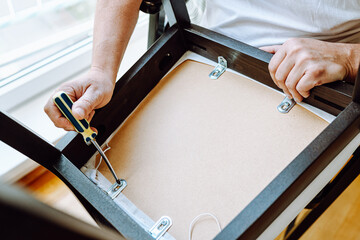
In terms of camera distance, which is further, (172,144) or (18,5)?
(18,5)

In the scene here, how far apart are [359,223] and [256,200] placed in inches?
33.8

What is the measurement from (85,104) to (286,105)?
363 mm

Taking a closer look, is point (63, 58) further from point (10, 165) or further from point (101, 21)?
point (101, 21)

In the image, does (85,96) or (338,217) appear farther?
(338,217)

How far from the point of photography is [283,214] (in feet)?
1.72

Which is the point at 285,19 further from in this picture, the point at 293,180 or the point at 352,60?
the point at 293,180

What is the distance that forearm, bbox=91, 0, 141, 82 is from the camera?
30.4 inches

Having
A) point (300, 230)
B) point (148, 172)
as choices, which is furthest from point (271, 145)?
point (300, 230)

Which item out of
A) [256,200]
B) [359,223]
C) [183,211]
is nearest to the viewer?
[256,200]

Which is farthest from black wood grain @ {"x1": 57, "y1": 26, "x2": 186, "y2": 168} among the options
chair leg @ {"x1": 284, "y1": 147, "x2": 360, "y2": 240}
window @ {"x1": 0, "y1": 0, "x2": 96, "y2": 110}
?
window @ {"x1": 0, "y1": 0, "x2": 96, "y2": 110}

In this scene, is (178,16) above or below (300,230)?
above

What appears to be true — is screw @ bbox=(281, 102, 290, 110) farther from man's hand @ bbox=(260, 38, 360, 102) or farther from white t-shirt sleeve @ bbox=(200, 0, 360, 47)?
white t-shirt sleeve @ bbox=(200, 0, 360, 47)

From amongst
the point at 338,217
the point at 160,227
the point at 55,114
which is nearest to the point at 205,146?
the point at 160,227

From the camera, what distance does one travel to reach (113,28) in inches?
31.7
